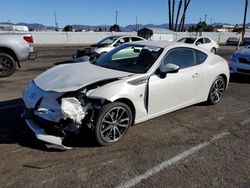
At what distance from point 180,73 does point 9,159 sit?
3.16 meters

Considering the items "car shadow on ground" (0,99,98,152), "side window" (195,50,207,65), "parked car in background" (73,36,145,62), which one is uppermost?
"side window" (195,50,207,65)

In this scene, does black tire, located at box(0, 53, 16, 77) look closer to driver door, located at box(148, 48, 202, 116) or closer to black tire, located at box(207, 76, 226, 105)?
driver door, located at box(148, 48, 202, 116)

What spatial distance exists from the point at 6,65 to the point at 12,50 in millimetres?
554

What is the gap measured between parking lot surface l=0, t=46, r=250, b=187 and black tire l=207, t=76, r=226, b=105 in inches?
29.1

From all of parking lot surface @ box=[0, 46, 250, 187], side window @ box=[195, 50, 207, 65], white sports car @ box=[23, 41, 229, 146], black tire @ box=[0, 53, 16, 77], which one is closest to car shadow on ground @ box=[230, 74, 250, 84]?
white sports car @ box=[23, 41, 229, 146]

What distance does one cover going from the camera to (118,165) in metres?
3.58

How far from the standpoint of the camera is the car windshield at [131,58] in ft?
15.6

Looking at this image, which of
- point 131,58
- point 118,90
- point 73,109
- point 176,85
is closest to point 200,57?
point 176,85

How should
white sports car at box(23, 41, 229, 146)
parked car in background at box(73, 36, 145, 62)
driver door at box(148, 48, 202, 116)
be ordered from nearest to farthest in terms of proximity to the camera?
white sports car at box(23, 41, 229, 146) < driver door at box(148, 48, 202, 116) < parked car in background at box(73, 36, 145, 62)

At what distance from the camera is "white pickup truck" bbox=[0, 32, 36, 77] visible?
363 inches

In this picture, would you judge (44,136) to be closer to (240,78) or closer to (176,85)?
(176,85)

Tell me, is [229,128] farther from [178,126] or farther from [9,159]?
[9,159]

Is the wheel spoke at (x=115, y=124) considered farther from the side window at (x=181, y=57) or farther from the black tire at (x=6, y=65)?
the black tire at (x=6, y=65)

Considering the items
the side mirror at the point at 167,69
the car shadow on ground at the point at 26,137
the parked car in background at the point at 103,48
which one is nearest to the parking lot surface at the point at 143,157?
the car shadow on ground at the point at 26,137
